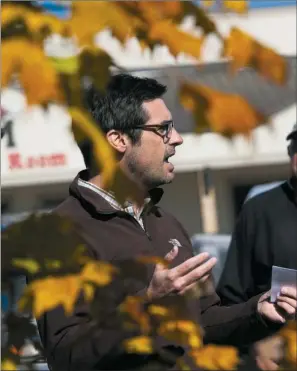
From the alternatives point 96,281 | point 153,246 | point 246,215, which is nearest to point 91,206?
point 153,246

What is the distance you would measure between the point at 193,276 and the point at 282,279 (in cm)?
52

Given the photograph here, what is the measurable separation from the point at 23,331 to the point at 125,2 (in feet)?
1.73

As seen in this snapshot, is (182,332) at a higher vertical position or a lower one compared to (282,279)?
higher

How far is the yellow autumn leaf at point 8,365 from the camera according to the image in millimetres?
1276

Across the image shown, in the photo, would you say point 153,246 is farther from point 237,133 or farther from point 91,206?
point 237,133

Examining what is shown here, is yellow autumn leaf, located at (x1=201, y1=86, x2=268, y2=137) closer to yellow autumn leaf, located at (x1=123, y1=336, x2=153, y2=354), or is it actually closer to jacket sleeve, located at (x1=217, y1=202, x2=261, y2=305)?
yellow autumn leaf, located at (x1=123, y1=336, x2=153, y2=354)

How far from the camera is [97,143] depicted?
3.82 feet

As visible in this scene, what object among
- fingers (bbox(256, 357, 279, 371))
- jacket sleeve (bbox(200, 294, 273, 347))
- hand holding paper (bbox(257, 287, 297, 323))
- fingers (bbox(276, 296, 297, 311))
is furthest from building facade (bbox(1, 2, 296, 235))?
fingers (bbox(256, 357, 279, 371))

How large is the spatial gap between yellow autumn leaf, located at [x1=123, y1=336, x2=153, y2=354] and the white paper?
1.05 m

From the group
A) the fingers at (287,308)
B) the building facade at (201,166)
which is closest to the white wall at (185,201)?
the building facade at (201,166)

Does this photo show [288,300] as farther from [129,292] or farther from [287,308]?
[129,292]

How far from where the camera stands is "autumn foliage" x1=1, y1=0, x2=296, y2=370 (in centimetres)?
116

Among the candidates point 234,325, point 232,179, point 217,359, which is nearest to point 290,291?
point 234,325

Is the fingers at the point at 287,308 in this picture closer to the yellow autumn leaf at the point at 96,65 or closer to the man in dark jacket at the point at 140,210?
the man in dark jacket at the point at 140,210
